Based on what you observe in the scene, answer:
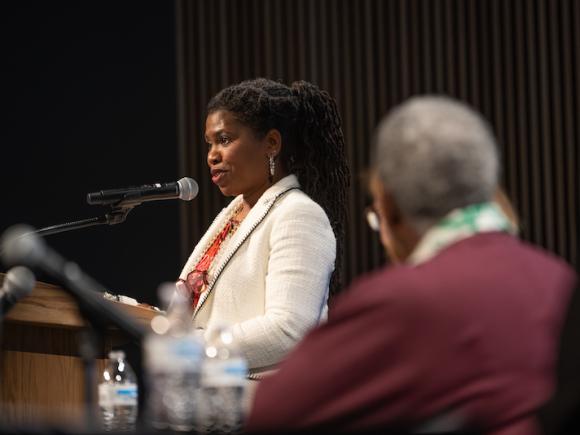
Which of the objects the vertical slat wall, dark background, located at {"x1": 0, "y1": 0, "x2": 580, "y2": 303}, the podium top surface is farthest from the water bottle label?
the vertical slat wall

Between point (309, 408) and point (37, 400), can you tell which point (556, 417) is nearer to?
point (309, 408)

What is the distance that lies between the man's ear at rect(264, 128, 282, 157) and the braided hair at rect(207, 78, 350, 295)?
0.01 metres

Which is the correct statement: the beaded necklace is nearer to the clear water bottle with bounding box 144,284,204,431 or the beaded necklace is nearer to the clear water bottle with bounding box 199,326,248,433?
the clear water bottle with bounding box 199,326,248,433

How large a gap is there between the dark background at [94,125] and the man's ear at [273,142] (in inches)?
84.4

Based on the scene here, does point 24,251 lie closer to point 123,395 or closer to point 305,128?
point 123,395

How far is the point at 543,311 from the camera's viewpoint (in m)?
1.71

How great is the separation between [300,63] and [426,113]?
150 inches

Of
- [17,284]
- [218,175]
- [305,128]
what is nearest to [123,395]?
[17,284]

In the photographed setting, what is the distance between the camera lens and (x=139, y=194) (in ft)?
9.76

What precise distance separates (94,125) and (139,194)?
244 centimetres

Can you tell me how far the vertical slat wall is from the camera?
5203 mm

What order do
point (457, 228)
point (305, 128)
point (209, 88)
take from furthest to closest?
1. point (209, 88)
2. point (305, 128)
3. point (457, 228)

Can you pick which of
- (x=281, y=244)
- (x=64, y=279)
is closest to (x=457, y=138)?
(x=64, y=279)

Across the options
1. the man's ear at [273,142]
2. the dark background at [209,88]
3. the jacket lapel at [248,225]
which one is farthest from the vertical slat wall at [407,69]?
the jacket lapel at [248,225]
